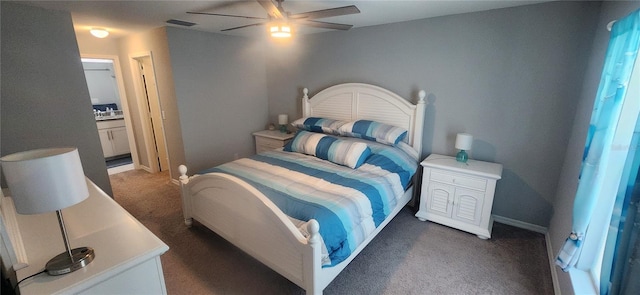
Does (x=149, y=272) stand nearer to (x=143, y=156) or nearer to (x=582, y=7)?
(x=582, y=7)

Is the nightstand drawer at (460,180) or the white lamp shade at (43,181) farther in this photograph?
the nightstand drawer at (460,180)

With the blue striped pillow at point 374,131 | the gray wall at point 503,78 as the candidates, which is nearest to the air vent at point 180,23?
the gray wall at point 503,78

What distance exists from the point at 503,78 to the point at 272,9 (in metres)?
2.26

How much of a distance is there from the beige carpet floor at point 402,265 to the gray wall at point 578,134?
0.28 metres

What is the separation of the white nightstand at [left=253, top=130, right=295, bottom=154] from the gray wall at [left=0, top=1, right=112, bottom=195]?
6.74ft

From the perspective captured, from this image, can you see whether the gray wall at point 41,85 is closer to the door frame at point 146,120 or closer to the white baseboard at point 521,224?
the door frame at point 146,120

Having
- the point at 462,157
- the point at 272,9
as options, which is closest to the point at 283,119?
the point at 272,9

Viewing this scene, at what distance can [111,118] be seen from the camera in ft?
17.0

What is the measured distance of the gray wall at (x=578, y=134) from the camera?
1.87 meters

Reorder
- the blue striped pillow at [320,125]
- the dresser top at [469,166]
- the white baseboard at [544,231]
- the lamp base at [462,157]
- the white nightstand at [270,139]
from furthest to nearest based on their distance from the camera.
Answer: the white nightstand at [270,139], the blue striped pillow at [320,125], the lamp base at [462,157], the dresser top at [469,166], the white baseboard at [544,231]

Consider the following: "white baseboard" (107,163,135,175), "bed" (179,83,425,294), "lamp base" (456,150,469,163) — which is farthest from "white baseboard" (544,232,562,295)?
"white baseboard" (107,163,135,175)

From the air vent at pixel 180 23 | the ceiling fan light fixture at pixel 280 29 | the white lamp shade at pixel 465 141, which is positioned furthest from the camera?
the air vent at pixel 180 23

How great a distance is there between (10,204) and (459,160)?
3619 mm

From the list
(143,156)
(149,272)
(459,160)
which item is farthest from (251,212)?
(143,156)
